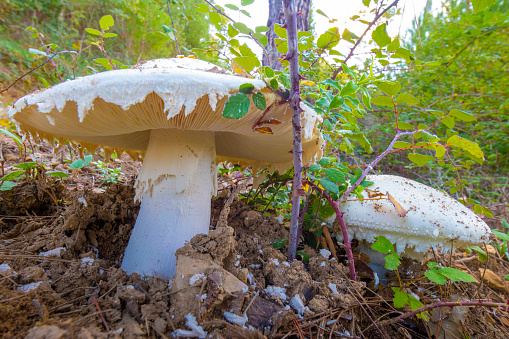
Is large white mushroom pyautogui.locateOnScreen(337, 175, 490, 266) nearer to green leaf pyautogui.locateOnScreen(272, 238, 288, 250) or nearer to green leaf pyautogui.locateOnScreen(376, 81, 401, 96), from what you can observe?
green leaf pyautogui.locateOnScreen(272, 238, 288, 250)

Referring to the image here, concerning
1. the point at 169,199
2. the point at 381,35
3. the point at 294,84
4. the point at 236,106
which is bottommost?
the point at 169,199

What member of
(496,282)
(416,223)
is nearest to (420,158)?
(416,223)

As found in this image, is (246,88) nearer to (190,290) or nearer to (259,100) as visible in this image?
(259,100)

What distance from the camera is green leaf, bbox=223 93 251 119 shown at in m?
1.03

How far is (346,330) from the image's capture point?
4.06 ft

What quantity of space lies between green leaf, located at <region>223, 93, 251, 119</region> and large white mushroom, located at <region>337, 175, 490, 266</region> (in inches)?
41.7

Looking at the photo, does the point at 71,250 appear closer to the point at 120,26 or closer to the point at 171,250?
the point at 171,250

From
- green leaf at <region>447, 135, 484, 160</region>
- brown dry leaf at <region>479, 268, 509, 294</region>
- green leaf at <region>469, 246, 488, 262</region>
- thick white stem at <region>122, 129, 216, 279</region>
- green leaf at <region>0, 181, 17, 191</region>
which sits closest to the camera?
green leaf at <region>447, 135, 484, 160</region>

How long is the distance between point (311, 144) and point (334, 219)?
57cm

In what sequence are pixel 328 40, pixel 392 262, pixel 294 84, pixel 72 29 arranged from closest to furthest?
pixel 294 84, pixel 392 262, pixel 328 40, pixel 72 29

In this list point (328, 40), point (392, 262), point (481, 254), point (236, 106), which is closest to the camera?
point (236, 106)

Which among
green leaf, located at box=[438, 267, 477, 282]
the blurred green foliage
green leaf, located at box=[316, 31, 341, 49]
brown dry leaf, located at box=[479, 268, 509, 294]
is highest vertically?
the blurred green foliage

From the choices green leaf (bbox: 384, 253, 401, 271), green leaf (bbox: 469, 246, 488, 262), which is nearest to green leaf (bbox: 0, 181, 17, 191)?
green leaf (bbox: 384, 253, 401, 271)

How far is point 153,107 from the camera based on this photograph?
1.22 m
